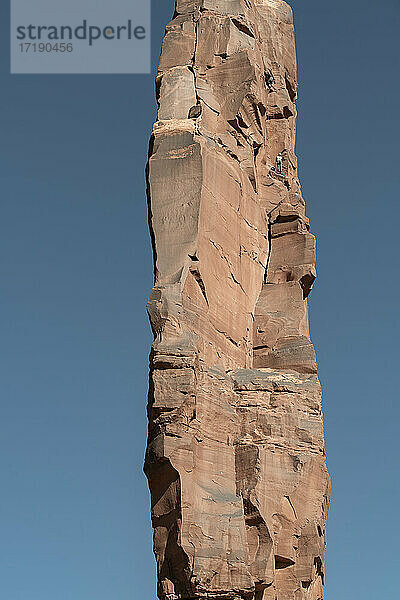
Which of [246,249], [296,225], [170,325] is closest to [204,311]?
[170,325]

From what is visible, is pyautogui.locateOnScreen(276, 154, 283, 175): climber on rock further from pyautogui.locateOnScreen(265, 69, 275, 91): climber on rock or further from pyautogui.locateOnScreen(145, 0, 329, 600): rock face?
pyautogui.locateOnScreen(265, 69, 275, 91): climber on rock

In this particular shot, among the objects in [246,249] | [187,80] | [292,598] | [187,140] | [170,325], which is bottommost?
[292,598]

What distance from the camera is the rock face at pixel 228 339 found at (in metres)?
11.3

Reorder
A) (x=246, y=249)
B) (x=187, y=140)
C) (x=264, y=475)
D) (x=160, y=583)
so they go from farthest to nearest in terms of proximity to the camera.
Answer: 1. (x=246, y=249)
2. (x=187, y=140)
3. (x=264, y=475)
4. (x=160, y=583)

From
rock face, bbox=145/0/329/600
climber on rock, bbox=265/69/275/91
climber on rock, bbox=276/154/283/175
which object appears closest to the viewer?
rock face, bbox=145/0/329/600

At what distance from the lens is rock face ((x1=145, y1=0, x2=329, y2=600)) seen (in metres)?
11.3

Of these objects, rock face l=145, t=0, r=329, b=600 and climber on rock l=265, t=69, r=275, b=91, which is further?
climber on rock l=265, t=69, r=275, b=91

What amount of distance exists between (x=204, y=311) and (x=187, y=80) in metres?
3.18

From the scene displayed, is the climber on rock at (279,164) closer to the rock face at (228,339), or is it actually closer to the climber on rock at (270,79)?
the rock face at (228,339)

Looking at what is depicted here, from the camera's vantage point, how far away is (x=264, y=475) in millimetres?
12008

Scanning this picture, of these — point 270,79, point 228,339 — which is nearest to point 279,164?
point 270,79

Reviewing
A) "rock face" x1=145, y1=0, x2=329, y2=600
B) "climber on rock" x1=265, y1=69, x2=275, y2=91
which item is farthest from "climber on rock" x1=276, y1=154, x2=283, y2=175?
"climber on rock" x1=265, y1=69, x2=275, y2=91

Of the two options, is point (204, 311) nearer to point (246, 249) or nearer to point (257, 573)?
point (246, 249)

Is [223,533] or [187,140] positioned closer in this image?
[223,533]
